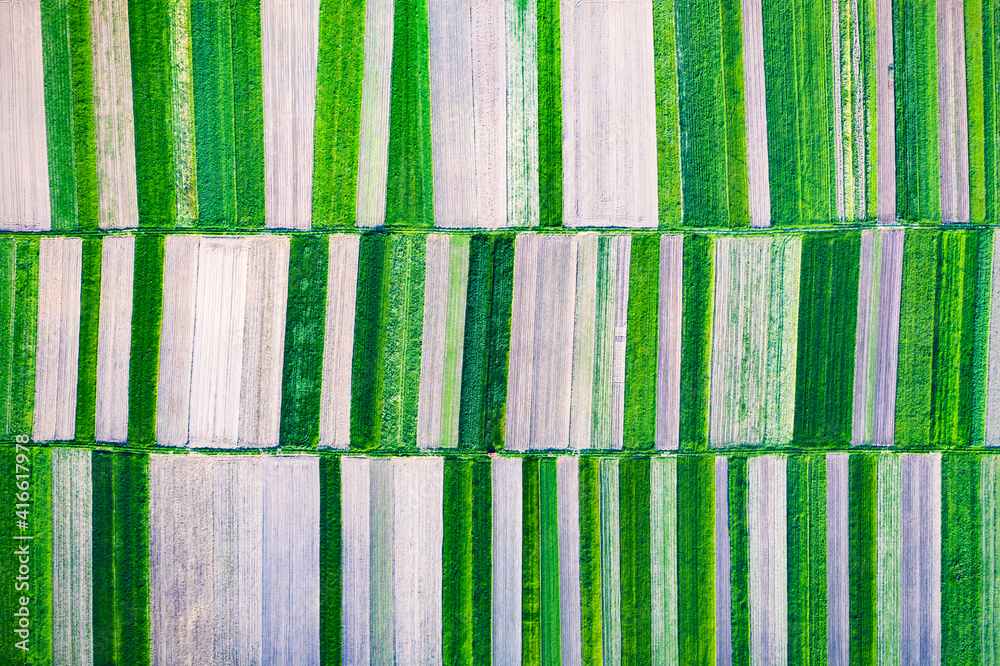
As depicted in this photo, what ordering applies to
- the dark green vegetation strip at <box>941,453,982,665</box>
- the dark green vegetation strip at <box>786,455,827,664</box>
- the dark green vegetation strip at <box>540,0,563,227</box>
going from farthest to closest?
the dark green vegetation strip at <box>540,0,563,227</box> < the dark green vegetation strip at <box>941,453,982,665</box> < the dark green vegetation strip at <box>786,455,827,664</box>

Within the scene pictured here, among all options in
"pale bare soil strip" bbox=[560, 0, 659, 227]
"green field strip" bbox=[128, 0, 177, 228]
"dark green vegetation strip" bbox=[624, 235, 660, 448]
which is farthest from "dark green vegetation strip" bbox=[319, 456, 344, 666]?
"pale bare soil strip" bbox=[560, 0, 659, 227]

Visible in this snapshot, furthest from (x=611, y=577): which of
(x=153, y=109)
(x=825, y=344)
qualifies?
(x=153, y=109)

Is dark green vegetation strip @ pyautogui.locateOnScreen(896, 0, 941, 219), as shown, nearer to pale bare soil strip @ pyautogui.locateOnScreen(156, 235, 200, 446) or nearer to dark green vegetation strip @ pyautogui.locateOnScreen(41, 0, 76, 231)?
pale bare soil strip @ pyautogui.locateOnScreen(156, 235, 200, 446)

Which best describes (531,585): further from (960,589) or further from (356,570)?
(960,589)

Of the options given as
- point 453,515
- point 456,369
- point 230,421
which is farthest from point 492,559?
point 230,421

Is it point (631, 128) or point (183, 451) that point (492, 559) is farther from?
point (631, 128)

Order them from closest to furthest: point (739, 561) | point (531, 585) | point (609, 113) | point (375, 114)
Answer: point (531, 585) < point (739, 561) < point (375, 114) < point (609, 113)

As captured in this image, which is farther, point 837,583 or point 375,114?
point 375,114
